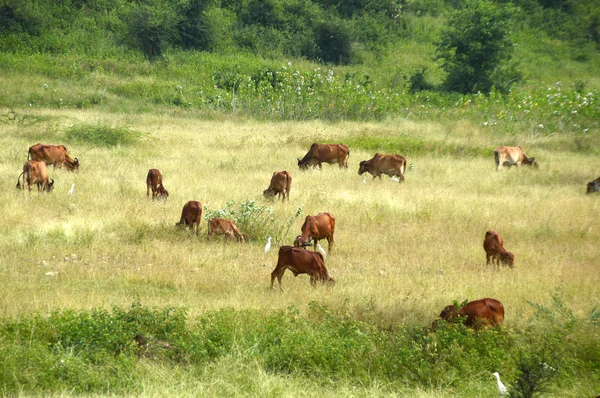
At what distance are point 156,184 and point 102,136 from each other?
25.6ft

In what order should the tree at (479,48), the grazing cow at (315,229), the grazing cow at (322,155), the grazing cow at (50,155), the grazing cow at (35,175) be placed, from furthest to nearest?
the tree at (479,48) → the grazing cow at (322,155) → the grazing cow at (50,155) → the grazing cow at (35,175) → the grazing cow at (315,229)

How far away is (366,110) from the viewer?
29.9m

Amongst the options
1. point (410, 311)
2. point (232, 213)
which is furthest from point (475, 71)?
point (410, 311)

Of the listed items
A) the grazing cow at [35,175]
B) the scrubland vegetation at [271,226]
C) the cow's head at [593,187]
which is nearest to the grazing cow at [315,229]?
the scrubland vegetation at [271,226]

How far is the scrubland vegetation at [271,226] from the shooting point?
23.7ft

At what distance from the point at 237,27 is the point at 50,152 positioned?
26050 mm

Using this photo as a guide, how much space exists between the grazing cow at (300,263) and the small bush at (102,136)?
13.4 metres

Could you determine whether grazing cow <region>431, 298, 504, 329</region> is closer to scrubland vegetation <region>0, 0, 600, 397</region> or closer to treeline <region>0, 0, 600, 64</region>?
scrubland vegetation <region>0, 0, 600, 397</region>

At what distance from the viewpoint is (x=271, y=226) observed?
12938 millimetres

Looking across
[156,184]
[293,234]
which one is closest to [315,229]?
[293,234]

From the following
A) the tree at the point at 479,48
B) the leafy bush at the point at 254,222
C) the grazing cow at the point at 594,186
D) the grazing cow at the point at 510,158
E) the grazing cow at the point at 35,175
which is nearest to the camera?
the leafy bush at the point at 254,222

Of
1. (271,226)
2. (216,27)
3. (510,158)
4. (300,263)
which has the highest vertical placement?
(216,27)

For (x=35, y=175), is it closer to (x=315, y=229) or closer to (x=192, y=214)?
(x=192, y=214)

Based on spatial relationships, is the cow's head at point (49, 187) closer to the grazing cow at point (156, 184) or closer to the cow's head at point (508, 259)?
the grazing cow at point (156, 184)
